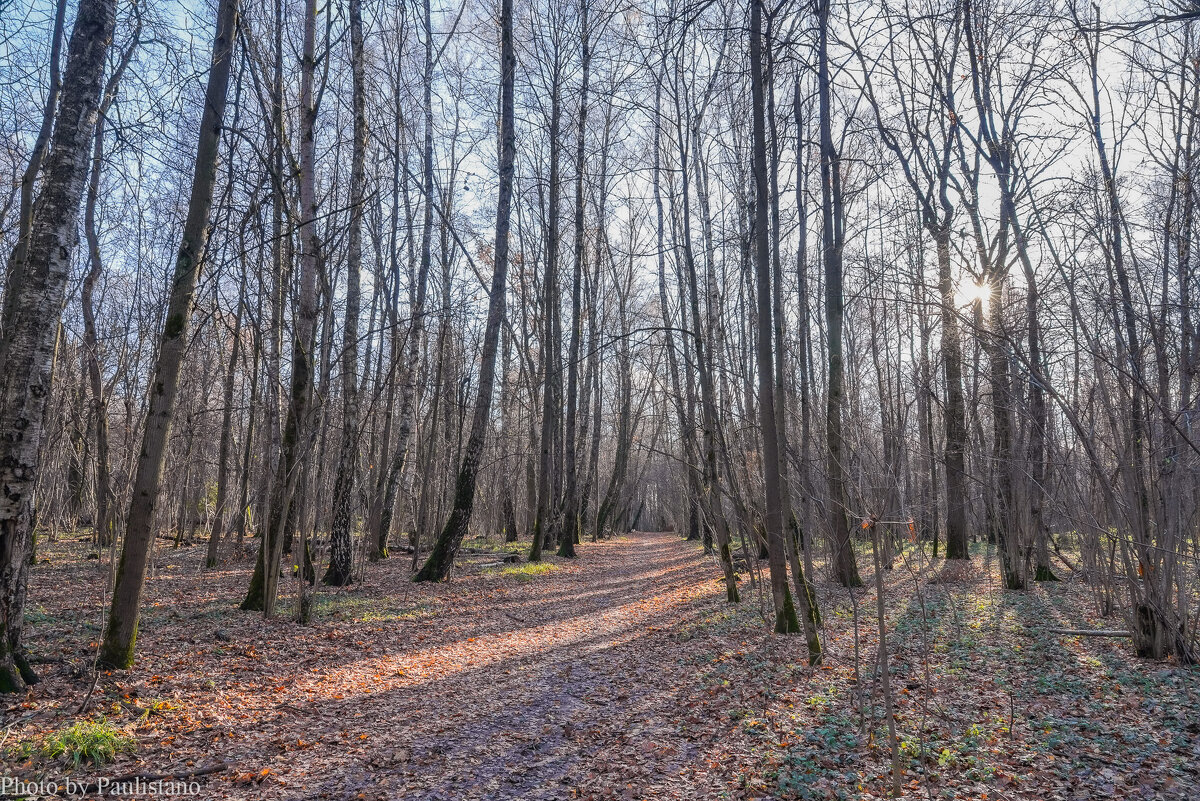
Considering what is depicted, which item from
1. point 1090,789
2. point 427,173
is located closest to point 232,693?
point 1090,789

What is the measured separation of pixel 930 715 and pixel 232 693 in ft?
17.2

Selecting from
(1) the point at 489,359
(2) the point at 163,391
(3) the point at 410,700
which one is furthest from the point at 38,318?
(1) the point at 489,359

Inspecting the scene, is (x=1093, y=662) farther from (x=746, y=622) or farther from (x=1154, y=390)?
(x=746, y=622)

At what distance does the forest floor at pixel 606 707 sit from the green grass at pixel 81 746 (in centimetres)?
4

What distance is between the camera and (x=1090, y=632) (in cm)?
633

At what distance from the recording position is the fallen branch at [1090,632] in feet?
20.1

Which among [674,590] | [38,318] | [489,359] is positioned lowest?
[674,590]

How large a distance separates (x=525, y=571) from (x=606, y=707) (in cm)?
796

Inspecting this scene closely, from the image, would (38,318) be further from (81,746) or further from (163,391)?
(81,746)

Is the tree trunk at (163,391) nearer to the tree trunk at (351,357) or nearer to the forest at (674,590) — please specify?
the forest at (674,590)

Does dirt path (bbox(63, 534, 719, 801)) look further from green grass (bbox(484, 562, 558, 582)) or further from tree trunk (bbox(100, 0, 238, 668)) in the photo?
green grass (bbox(484, 562, 558, 582))

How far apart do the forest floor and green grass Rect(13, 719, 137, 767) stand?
40 mm

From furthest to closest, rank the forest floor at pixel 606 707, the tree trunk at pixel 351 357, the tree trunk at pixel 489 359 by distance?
1. the tree trunk at pixel 489 359
2. the tree trunk at pixel 351 357
3. the forest floor at pixel 606 707

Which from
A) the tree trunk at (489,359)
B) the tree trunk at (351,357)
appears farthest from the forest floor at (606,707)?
the tree trunk at (489,359)
